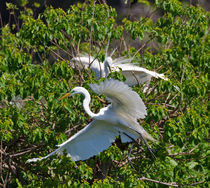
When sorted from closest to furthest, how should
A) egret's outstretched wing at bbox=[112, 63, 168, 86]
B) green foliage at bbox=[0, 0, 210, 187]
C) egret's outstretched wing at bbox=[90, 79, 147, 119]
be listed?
1. egret's outstretched wing at bbox=[90, 79, 147, 119]
2. green foliage at bbox=[0, 0, 210, 187]
3. egret's outstretched wing at bbox=[112, 63, 168, 86]

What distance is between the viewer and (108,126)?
18.4 ft

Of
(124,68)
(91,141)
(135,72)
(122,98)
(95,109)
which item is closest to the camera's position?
(122,98)

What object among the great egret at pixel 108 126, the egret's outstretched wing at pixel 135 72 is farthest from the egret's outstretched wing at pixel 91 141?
the egret's outstretched wing at pixel 135 72

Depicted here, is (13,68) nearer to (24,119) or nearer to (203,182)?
(24,119)

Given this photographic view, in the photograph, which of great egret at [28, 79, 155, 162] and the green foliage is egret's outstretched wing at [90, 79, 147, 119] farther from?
the green foliage

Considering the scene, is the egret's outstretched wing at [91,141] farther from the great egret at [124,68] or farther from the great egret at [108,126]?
the great egret at [124,68]

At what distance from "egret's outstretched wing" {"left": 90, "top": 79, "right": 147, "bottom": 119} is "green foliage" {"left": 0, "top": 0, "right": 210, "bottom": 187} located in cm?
15

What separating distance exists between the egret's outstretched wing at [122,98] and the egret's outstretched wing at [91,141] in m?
0.38

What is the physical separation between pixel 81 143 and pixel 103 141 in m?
0.30

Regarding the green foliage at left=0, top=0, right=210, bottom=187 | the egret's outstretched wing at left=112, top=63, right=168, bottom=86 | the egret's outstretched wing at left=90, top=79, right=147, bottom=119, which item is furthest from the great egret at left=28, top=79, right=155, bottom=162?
the egret's outstretched wing at left=112, top=63, right=168, bottom=86

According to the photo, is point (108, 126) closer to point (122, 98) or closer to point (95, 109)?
point (95, 109)

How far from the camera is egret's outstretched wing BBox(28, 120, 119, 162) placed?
209 inches

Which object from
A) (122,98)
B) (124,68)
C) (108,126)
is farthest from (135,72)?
(122,98)

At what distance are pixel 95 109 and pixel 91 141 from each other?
19.5 inches
